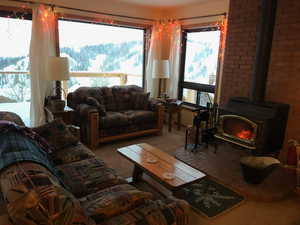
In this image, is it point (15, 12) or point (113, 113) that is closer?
point (15, 12)

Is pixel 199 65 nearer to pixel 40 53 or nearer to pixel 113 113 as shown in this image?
pixel 113 113

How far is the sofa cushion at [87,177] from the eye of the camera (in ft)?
6.08

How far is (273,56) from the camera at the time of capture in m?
3.25

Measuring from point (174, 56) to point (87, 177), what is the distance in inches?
144

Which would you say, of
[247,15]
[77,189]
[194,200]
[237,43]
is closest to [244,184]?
[194,200]

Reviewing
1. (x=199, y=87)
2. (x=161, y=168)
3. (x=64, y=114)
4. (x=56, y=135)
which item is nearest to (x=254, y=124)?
(x=161, y=168)

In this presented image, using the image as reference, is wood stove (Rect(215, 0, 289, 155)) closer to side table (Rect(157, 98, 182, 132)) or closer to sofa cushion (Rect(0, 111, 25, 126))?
side table (Rect(157, 98, 182, 132))

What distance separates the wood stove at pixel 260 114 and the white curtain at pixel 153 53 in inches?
88.9

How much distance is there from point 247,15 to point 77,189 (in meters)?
3.30

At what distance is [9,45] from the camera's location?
3.95m

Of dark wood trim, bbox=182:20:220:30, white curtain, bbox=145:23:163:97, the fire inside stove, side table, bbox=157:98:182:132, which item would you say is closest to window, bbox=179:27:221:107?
dark wood trim, bbox=182:20:220:30

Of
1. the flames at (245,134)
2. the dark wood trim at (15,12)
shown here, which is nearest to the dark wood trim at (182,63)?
the flames at (245,134)

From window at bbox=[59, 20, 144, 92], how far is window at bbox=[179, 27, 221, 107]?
102 centimetres

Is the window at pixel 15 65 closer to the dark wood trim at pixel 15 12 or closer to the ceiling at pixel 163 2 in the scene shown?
the dark wood trim at pixel 15 12
